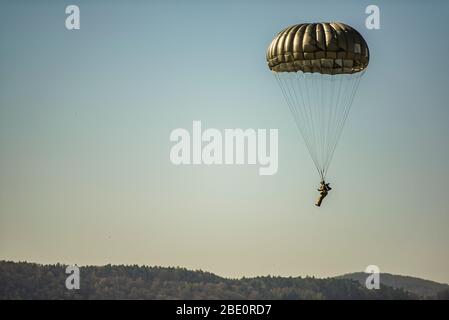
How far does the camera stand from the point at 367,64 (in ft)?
193

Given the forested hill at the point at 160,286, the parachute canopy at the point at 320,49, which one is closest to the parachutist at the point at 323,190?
the parachute canopy at the point at 320,49

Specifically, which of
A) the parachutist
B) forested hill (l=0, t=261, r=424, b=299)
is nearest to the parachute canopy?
the parachutist

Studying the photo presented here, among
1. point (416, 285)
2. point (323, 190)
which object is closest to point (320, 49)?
point (323, 190)

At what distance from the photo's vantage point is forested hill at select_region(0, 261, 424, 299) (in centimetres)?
15475

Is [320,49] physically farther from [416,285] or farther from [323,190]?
[416,285]

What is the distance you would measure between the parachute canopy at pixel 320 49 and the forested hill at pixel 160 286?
9558 centimetres

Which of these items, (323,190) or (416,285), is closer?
(323,190)

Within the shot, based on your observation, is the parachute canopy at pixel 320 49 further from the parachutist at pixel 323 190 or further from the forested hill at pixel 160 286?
the forested hill at pixel 160 286

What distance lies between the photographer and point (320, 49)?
56625 millimetres

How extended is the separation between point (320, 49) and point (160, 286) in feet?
368
